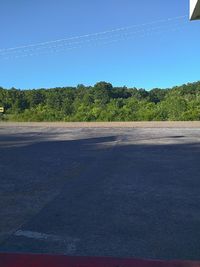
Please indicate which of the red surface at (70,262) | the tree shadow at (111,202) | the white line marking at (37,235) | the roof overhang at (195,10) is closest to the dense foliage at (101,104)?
the tree shadow at (111,202)

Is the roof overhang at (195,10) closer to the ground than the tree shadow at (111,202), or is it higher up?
higher up

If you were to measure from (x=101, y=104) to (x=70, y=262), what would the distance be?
51.8m

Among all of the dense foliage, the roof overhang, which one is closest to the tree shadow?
the roof overhang

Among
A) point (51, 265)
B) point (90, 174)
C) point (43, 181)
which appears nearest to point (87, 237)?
point (51, 265)

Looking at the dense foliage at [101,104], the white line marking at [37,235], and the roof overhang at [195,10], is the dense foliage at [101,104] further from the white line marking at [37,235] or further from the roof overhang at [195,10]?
the white line marking at [37,235]

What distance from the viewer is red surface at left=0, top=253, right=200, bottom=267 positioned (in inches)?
193

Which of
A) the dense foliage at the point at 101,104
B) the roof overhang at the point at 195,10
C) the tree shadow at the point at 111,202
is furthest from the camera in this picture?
the dense foliage at the point at 101,104

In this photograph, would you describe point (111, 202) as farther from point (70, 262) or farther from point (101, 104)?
point (101, 104)

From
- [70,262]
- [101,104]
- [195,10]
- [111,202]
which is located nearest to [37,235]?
[70,262]

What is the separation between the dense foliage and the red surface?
36.5 m

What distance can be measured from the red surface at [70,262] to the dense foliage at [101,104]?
36.5 meters

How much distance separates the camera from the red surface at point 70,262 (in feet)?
16.1

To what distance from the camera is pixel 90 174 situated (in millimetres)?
11125

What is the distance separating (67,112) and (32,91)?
18.6 m
